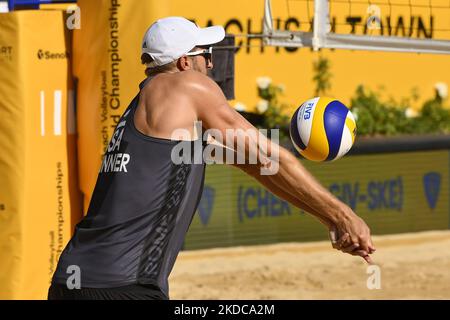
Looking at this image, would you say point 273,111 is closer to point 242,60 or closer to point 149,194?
point 242,60

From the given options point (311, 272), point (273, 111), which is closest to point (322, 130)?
point (311, 272)

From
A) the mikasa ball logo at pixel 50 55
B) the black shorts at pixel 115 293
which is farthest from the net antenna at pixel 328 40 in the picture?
the black shorts at pixel 115 293

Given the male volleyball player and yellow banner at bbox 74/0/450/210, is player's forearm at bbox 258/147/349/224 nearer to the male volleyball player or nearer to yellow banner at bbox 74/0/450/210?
the male volleyball player

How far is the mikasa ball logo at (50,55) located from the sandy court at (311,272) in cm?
225

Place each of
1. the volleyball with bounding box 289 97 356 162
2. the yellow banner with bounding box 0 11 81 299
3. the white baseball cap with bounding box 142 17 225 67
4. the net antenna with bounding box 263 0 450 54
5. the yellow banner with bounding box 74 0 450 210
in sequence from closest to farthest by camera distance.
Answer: the white baseball cap with bounding box 142 17 225 67, the volleyball with bounding box 289 97 356 162, the yellow banner with bounding box 74 0 450 210, the yellow banner with bounding box 0 11 81 299, the net antenna with bounding box 263 0 450 54

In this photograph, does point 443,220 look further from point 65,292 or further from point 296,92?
point 65,292

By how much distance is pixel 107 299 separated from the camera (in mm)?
3924

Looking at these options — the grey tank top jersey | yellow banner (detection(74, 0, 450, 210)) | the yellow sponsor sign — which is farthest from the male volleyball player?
the yellow sponsor sign

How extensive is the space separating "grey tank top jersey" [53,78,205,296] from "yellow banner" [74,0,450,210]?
10.2 ft

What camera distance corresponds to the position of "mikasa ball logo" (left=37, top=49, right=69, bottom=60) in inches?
286

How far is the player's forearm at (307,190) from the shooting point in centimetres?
381

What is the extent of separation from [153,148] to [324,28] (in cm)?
444

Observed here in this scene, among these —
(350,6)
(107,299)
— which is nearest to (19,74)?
(107,299)

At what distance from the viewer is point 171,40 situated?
4.08m
